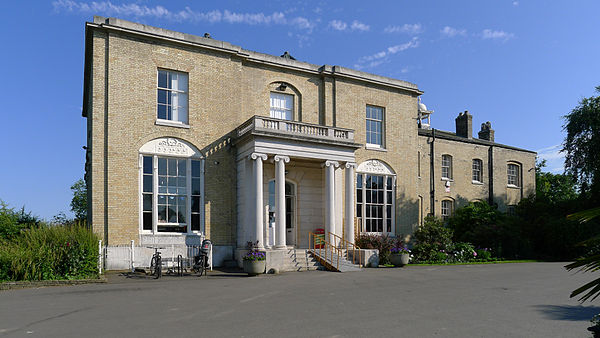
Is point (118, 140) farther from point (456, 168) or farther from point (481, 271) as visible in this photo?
point (456, 168)

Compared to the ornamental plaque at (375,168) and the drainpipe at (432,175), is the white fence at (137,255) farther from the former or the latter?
the drainpipe at (432,175)

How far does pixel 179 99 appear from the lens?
19125 millimetres

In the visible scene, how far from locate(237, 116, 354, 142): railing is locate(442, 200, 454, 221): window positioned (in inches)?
469

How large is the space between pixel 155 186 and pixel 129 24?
658 centimetres

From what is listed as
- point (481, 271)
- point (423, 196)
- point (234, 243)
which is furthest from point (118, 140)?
point (423, 196)

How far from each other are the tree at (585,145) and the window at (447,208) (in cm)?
750

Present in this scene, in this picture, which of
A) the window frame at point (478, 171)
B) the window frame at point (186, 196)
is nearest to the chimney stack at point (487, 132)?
the window frame at point (478, 171)

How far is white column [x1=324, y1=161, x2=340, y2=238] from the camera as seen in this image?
19734mm

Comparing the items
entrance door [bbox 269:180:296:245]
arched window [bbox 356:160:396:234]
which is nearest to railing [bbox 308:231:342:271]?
entrance door [bbox 269:180:296:245]

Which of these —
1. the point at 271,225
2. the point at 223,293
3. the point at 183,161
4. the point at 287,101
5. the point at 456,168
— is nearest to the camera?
the point at 223,293

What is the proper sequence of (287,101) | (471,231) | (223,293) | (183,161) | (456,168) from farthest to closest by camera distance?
(456,168), (471,231), (287,101), (183,161), (223,293)

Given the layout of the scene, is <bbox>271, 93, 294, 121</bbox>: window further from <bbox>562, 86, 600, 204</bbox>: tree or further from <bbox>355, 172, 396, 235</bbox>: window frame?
<bbox>562, 86, 600, 204</bbox>: tree

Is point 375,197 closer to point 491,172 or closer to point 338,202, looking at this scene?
point 338,202

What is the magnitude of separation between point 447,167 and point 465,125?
5.34m
